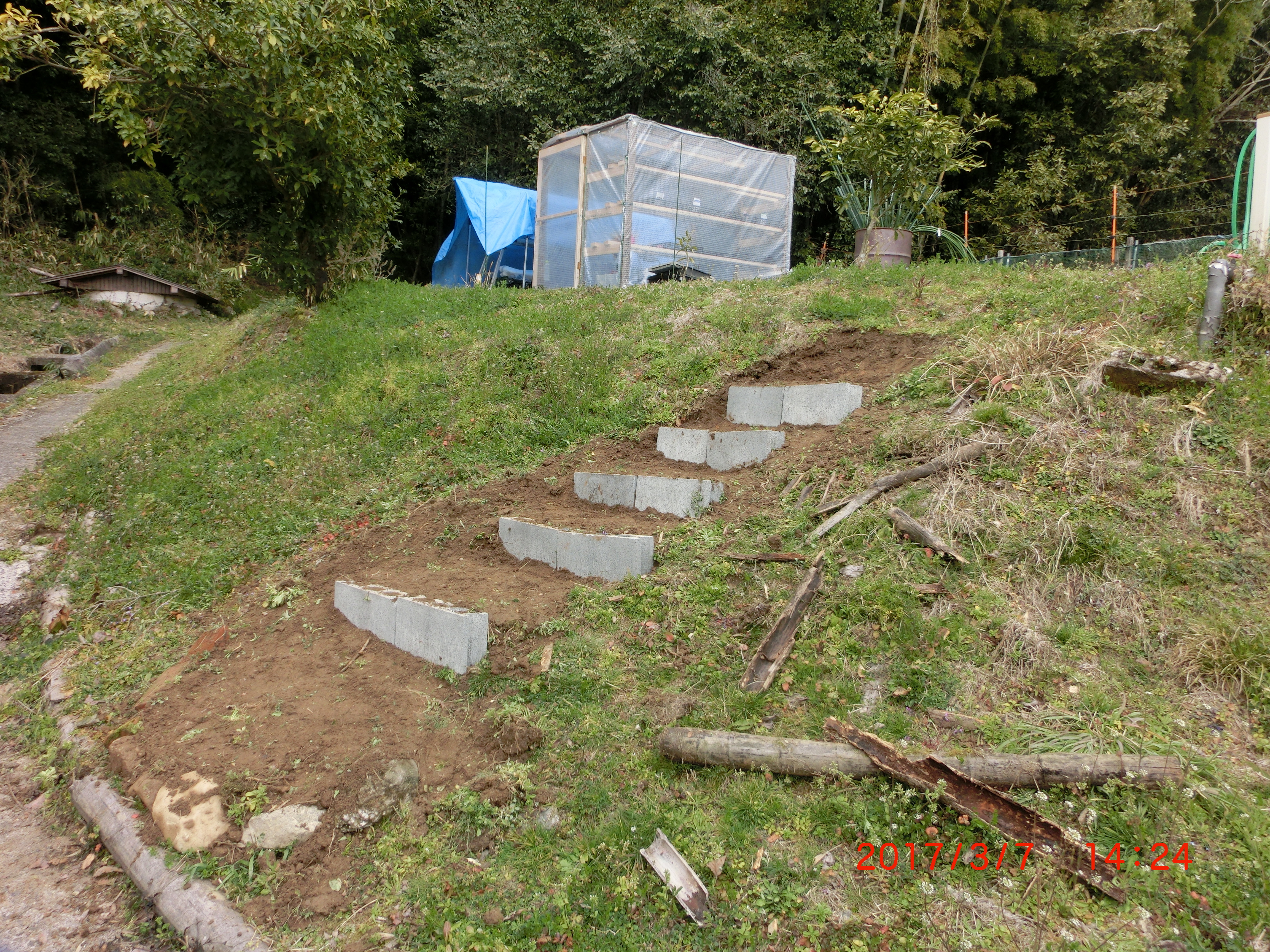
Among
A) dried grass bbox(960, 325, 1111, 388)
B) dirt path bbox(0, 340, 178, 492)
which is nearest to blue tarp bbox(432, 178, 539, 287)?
dirt path bbox(0, 340, 178, 492)

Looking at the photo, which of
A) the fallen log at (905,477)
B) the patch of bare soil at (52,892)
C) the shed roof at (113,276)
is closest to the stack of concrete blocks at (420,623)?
the patch of bare soil at (52,892)

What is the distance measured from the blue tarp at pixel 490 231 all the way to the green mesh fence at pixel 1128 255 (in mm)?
8150

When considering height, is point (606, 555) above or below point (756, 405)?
below

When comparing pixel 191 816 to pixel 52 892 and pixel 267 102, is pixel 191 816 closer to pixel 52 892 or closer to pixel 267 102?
pixel 52 892

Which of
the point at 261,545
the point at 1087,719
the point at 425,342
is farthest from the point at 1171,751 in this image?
the point at 425,342

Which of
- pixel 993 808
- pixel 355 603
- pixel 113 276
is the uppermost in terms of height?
pixel 113 276

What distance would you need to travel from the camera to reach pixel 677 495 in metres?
4.55

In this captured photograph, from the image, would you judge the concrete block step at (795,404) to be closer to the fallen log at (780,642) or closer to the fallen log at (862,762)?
the fallen log at (780,642)

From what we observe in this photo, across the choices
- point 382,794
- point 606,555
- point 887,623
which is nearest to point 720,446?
point 606,555

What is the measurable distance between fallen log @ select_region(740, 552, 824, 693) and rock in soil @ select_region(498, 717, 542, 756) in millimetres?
878

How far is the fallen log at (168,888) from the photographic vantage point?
262cm

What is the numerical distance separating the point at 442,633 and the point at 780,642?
1651 millimetres

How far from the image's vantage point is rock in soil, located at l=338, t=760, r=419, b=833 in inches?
116

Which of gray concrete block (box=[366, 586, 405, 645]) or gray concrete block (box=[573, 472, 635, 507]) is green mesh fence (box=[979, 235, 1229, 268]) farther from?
gray concrete block (box=[366, 586, 405, 645])
